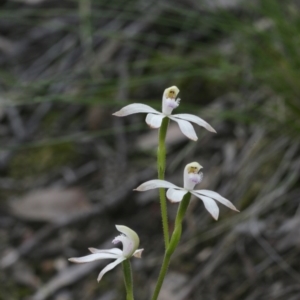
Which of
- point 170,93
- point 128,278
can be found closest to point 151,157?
point 170,93

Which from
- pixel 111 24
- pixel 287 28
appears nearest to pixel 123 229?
pixel 287 28

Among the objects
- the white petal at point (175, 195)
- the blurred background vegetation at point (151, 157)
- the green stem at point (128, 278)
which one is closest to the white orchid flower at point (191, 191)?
the white petal at point (175, 195)

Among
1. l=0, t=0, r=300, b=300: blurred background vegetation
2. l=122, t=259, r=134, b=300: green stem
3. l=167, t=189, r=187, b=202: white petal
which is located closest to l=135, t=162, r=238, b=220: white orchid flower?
l=167, t=189, r=187, b=202: white petal

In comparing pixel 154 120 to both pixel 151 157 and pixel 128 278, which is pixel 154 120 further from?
pixel 151 157

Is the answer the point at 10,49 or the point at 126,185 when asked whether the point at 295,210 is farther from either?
the point at 10,49

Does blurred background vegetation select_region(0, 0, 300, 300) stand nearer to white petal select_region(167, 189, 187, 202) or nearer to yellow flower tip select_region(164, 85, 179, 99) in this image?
yellow flower tip select_region(164, 85, 179, 99)
